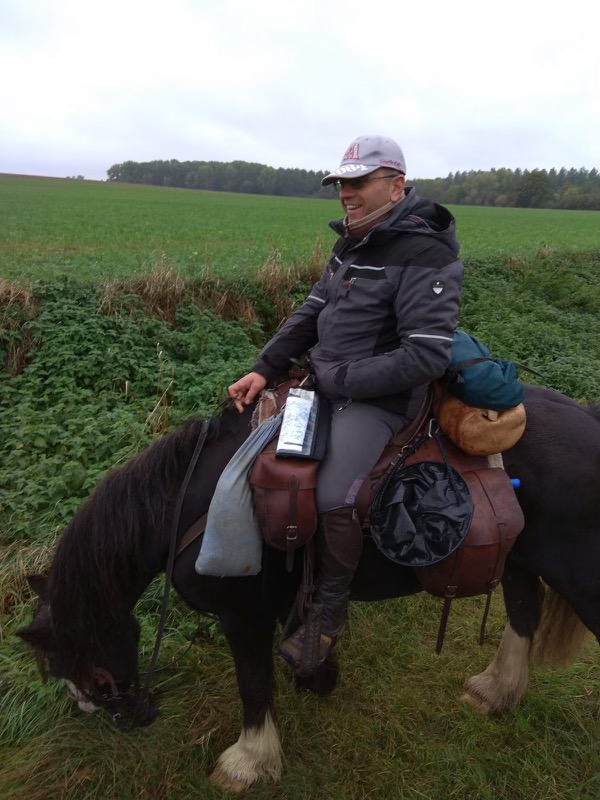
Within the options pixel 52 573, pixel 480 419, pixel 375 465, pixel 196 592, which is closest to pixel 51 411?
pixel 52 573

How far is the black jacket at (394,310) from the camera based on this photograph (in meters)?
1.89

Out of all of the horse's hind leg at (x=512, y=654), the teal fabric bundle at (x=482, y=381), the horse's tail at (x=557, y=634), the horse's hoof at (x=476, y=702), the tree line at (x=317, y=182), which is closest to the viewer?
the teal fabric bundle at (x=482, y=381)

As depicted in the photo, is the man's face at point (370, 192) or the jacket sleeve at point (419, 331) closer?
the jacket sleeve at point (419, 331)

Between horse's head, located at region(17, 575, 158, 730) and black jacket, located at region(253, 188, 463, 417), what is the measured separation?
1.39 metres

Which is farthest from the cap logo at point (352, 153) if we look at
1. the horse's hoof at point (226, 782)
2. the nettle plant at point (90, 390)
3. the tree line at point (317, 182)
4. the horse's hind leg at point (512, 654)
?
the tree line at point (317, 182)

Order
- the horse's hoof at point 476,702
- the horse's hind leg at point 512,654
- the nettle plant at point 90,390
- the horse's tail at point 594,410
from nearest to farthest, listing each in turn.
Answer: the horse's tail at point 594,410 → the horse's hind leg at point 512,654 → the horse's hoof at point 476,702 → the nettle plant at point 90,390

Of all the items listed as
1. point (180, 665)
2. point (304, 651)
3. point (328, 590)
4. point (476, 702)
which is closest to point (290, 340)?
point (328, 590)

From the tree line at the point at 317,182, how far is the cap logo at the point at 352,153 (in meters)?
55.0

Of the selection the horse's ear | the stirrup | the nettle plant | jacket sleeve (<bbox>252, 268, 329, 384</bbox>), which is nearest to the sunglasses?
jacket sleeve (<bbox>252, 268, 329, 384</bbox>)

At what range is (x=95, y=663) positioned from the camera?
7.34 feet

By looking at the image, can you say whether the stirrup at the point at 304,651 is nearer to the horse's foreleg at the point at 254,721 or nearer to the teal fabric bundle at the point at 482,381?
the horse's foreleg at the point at 254,721

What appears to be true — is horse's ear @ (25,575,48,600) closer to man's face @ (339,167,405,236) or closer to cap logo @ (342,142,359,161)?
man's face @ (339,167,405,236)

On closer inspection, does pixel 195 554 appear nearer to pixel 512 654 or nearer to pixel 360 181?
pixel 360 181

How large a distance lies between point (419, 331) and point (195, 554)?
Answer: 1.21 m
